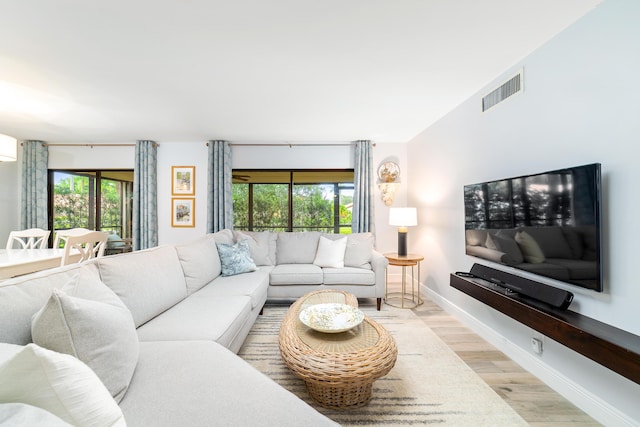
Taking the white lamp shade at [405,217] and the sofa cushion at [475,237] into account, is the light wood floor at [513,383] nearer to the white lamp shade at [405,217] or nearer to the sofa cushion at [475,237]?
the sofa cushion at [475,237]

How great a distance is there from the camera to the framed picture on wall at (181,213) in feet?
14.7

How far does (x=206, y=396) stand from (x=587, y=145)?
8.07 ft

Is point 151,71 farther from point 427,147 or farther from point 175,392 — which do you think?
point 427,147

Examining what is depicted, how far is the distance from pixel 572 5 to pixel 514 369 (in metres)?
2.51

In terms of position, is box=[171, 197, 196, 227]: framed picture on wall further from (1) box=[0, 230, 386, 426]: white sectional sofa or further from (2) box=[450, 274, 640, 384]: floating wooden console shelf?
(2) box=[450, 274, 640, 384]: floating wooden console shelf

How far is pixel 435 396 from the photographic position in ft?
5.49

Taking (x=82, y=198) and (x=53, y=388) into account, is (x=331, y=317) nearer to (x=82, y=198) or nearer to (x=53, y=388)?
(x=53, y=388)

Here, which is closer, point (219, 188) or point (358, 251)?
point (358, 251)

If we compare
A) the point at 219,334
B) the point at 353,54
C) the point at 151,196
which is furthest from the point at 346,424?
the point at 151,196

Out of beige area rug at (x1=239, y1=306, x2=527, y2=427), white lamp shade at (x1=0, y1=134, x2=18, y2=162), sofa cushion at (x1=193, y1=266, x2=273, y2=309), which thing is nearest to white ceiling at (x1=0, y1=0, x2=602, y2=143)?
white lamp shade at (x1=0, y1=134, x2=18, y2=162)

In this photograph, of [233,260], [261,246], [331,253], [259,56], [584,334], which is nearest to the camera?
[584,334]

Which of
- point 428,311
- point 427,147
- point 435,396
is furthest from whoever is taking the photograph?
point 427,147

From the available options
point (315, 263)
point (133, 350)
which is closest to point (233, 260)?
point (315, 263)

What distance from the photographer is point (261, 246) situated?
141 inches
